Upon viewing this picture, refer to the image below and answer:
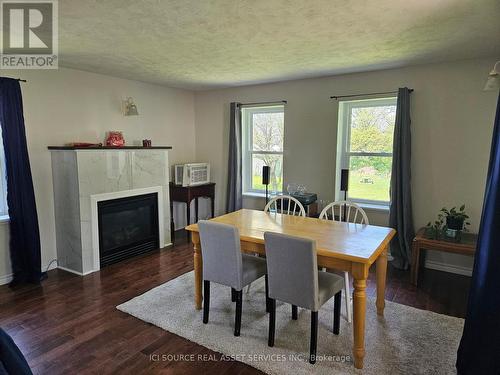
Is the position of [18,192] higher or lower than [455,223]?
higher

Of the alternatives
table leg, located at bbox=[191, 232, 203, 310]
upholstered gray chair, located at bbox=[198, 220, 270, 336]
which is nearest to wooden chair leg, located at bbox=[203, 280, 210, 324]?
upholstered gray chair, located at bbox=[198, 220, 270, 336]

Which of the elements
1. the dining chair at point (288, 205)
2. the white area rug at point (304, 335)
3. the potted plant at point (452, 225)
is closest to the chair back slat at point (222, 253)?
the white area rug at point (304, 335)

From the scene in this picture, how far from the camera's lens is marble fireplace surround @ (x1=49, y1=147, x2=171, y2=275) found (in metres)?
3.57

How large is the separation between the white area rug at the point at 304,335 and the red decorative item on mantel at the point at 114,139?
6.64 feet

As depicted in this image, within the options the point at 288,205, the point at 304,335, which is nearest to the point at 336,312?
the point at 304,335

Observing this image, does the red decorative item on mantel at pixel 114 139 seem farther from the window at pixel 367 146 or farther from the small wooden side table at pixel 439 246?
the small wooden side table at pixel 439 246

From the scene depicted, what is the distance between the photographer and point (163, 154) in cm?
453

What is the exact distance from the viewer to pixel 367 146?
164 inches

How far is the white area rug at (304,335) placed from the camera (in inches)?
83.9

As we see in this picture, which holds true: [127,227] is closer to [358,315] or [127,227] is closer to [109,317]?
[109,317]

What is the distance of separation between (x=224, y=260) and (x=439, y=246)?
7.56ft

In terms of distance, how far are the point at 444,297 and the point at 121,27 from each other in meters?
3.74

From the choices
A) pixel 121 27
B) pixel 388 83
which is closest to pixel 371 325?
pixel 388 83

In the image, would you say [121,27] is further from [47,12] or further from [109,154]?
[109,154]
